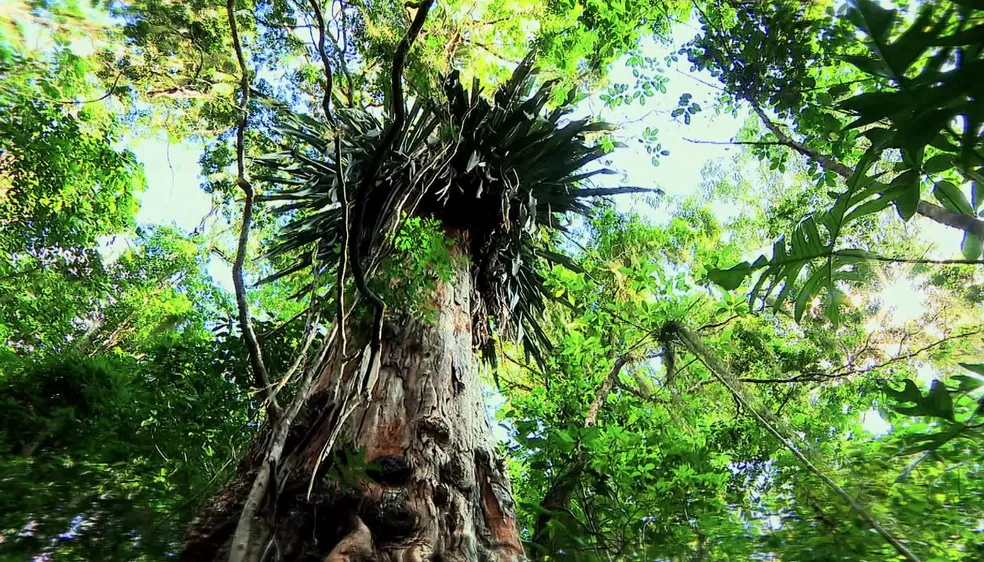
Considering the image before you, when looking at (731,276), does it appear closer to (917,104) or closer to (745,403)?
(917,104)

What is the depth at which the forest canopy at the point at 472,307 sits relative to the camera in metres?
1.41

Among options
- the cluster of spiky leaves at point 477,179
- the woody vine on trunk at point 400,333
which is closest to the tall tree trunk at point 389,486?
the woody vine on trunk at point 400,333

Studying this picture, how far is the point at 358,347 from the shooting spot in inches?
82.3

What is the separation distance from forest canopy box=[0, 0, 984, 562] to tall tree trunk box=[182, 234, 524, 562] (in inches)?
0.4

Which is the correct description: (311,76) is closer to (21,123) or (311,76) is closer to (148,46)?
(148,46)

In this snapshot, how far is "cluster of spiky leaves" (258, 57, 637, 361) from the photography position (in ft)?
9.91

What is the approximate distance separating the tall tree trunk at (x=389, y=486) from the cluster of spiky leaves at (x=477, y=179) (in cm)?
98

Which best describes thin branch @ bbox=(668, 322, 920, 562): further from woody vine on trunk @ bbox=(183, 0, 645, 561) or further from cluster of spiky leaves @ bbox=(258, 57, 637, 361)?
cluster of spiky leaves @ bbox=(258, 57, 637, 361)

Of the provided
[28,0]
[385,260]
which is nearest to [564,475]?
[385,260]

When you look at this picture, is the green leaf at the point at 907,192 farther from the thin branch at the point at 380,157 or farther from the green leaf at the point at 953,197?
the thin branch at the point at 380,157

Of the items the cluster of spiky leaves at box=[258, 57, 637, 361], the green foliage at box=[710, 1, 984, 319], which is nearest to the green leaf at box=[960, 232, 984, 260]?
the green foliage at box=[710, 1, 984, 319]

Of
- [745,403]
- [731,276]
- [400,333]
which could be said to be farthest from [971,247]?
[400,333]

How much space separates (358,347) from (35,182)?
3.43 m

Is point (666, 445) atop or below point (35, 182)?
below
